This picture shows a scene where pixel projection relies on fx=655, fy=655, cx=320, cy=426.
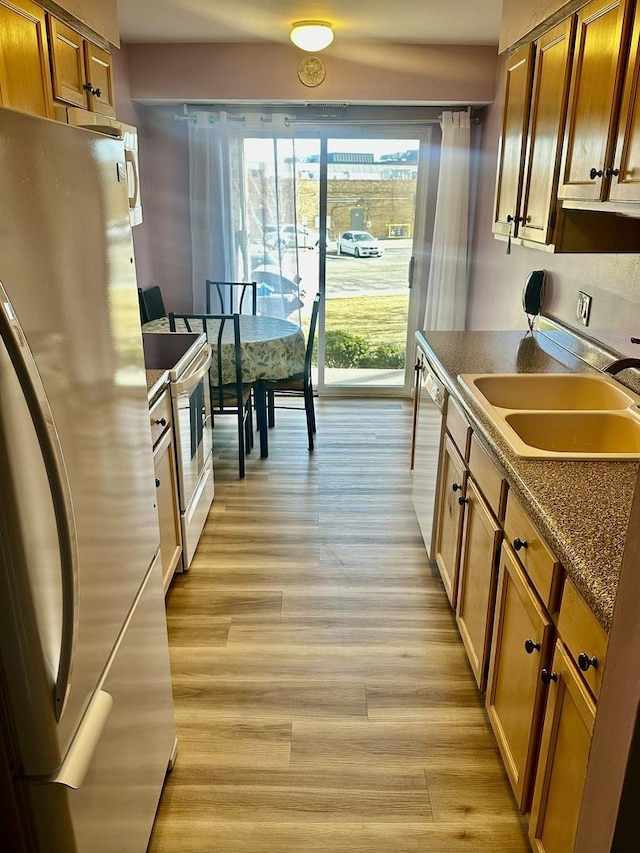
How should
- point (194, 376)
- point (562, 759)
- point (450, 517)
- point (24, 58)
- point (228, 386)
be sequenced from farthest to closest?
point (228, 386) → point (194, 376) → point (450, 517) → point (24, 58) → point (562, 759)

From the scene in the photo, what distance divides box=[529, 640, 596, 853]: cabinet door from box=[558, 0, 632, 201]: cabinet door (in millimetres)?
1320

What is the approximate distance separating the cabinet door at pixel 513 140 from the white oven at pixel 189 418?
1.49 m

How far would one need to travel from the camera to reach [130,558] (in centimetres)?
147

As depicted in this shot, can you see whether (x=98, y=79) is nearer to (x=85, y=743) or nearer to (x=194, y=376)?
(x=194, y=376)

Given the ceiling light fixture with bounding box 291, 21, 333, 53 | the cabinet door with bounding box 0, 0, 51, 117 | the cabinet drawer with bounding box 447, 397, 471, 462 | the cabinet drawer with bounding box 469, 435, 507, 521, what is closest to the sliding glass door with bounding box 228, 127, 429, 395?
the ceiling light fixture with bounding box 291, 21, 333, 53

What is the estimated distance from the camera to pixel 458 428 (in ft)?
7.76

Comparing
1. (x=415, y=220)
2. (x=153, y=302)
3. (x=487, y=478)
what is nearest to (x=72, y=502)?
(x=487, y=478)

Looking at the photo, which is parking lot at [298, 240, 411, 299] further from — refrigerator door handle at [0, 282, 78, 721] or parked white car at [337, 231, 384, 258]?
refrigerator door handle at [0, 282, 78, 721]

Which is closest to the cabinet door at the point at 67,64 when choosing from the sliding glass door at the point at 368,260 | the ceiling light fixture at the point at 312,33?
the ceiling light fixture at the point at 312,33

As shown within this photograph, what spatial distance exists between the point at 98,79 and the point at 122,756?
102 inches

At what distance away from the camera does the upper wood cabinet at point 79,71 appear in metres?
2.27

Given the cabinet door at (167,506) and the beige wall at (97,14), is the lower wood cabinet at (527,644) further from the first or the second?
the beige wall at (97,14)

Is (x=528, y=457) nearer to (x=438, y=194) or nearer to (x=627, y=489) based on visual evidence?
(x=627, y=489)

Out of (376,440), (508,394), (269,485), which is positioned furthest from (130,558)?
(376,440)
